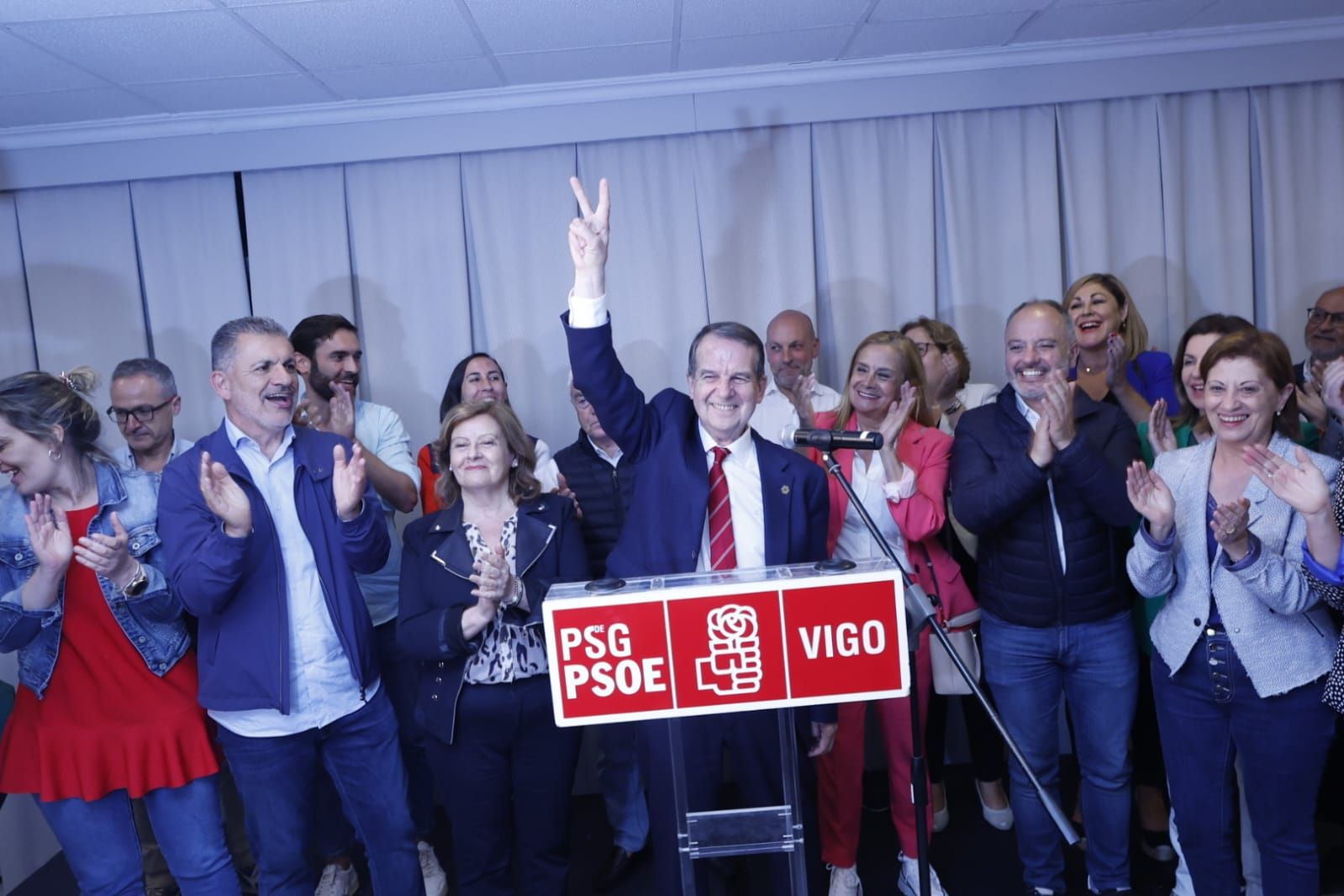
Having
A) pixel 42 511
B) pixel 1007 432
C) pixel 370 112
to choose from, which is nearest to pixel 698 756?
pixel 1007 432

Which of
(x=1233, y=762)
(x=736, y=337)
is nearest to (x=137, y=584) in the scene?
(x=736, y=337)

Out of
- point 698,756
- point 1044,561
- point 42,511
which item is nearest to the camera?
point 698,756

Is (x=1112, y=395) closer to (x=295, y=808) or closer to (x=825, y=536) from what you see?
(x=825, y=536)

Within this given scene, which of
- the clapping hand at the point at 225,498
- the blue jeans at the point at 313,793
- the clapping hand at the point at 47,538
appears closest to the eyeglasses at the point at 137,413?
the clapping hand at the point at 47,538

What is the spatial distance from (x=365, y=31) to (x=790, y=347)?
6.36 ft

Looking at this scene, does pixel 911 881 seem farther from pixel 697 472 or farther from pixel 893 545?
pixel 697 472

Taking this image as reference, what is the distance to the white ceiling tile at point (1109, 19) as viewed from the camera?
375cm

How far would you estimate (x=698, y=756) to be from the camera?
219 centimetres

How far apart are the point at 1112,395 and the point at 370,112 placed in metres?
3.23

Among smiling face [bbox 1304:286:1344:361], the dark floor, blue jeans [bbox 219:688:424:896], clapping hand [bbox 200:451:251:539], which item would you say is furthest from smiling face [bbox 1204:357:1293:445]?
clapping hand [bbox 200:451:251:539]

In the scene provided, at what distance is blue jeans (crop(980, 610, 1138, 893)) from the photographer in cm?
280

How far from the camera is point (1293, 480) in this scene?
7.38 feet

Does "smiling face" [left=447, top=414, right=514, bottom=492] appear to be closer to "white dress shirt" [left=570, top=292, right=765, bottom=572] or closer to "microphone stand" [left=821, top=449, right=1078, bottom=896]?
"white dress shirt" [left=570, top=292, right=765, bottom=572]

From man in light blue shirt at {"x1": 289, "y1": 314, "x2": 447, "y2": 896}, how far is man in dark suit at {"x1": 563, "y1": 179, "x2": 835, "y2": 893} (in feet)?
3.85
